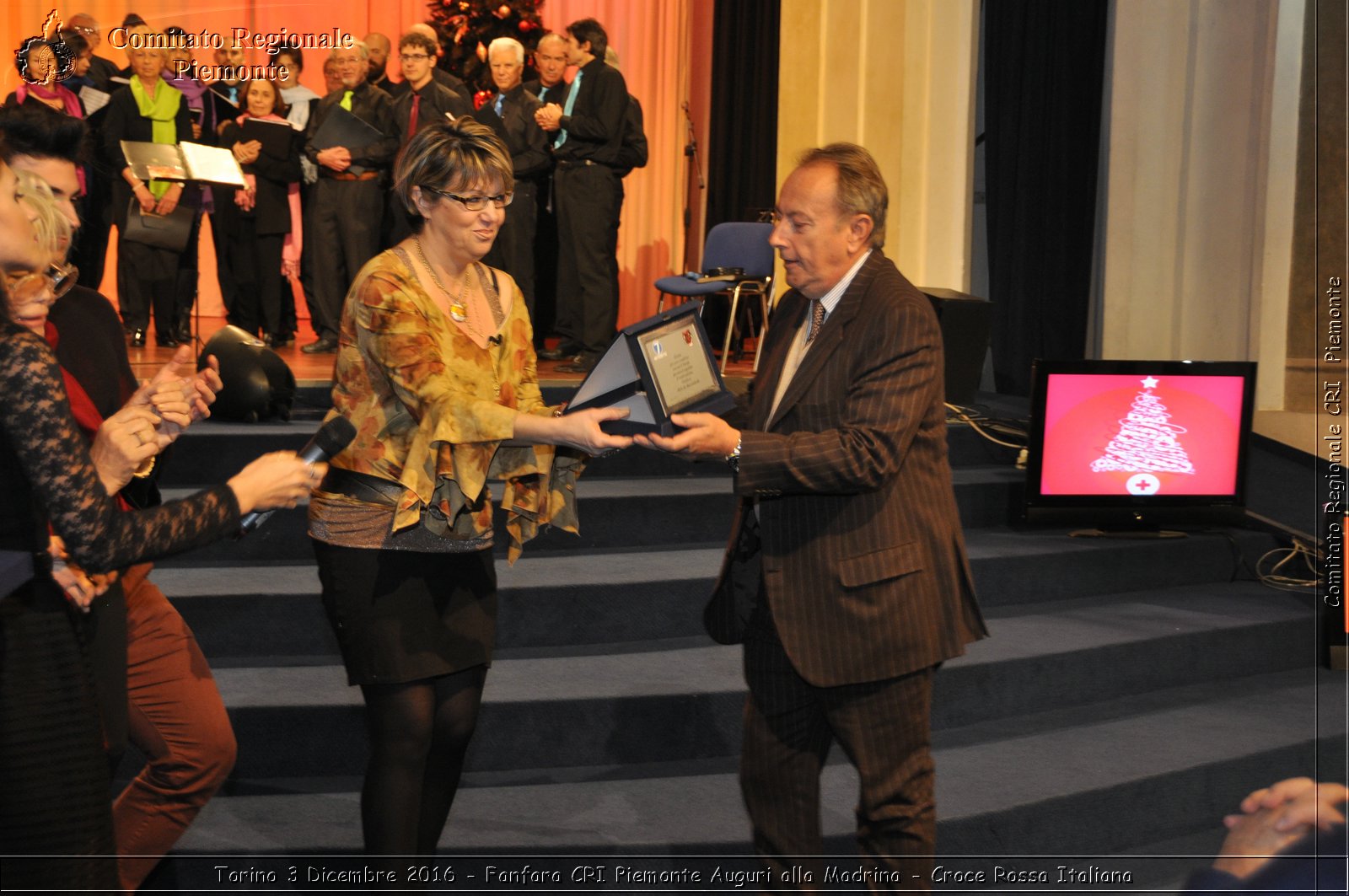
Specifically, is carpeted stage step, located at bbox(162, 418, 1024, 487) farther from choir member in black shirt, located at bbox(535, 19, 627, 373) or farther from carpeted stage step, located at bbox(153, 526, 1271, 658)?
choir member in black shirt, located at bbox(535, 19, 627, 373)

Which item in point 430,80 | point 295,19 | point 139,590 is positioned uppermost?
point 295,19

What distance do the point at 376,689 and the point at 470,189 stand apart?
98cm

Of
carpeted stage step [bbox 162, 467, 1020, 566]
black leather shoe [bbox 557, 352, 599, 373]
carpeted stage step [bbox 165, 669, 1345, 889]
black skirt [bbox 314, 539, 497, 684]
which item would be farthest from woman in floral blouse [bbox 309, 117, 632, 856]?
black leather shoe [bbox 557, 352, 599, 373]

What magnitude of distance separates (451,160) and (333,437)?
23.6 inches

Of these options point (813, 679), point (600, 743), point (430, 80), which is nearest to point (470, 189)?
point (813, 679)

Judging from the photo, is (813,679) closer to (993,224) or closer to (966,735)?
(966,735)

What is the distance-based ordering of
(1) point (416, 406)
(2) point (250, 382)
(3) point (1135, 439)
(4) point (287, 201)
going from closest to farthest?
(1) point (416, 406) < (2) point (250, 382) < (3) point (1135, 439) < (4) point (287, 201)

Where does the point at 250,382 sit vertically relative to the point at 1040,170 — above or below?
below

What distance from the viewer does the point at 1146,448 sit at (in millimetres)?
5488

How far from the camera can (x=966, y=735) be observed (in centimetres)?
426

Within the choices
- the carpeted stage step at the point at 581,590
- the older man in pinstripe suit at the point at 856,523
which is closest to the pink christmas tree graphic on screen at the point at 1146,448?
the carpeted stage step at the point at 581,590

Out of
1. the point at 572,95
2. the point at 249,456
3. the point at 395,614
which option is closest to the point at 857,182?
the point at 395,614

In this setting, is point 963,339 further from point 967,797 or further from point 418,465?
point 418,465

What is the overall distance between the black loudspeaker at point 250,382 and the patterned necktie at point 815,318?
316 centimetres
